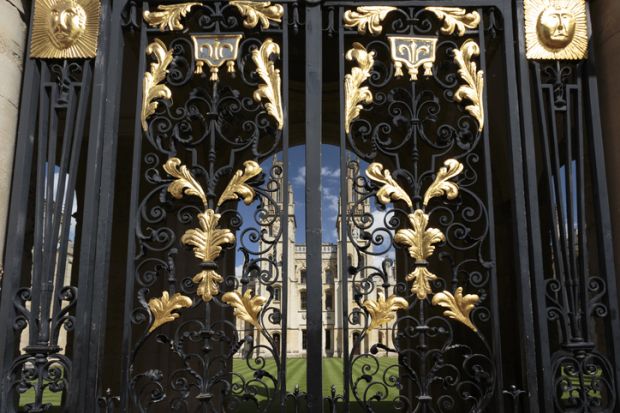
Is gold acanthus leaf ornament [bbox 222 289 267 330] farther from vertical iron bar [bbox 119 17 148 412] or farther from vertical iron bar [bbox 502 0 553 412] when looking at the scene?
vertical iron bar [bbox 502 0 553 412]

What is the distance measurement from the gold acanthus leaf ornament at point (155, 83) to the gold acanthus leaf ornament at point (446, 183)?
5.72 ft

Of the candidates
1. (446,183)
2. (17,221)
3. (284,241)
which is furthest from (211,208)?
(446,183)

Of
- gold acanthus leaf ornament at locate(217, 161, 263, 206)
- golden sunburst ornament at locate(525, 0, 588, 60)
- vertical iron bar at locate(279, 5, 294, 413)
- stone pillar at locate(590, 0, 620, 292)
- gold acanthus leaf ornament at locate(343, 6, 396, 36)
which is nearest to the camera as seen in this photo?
vertical iron bar at locate(279, 5, 294, 413)

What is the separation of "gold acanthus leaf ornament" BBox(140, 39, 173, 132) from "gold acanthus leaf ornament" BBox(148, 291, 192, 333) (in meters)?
1.07

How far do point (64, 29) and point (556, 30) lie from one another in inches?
120

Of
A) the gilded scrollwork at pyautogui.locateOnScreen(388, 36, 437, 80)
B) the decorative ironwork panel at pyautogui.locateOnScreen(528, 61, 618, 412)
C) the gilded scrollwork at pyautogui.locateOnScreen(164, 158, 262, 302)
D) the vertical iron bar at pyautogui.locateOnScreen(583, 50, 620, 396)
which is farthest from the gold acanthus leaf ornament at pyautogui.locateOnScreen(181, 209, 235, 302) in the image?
the vertical iron bar at pyautogui.locateOnScreen(583, 50, 620, 396)

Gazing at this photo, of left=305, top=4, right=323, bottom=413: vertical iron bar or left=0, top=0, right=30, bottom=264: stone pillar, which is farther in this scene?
left=0, top=0, right=30, bottom=264: stone pillar

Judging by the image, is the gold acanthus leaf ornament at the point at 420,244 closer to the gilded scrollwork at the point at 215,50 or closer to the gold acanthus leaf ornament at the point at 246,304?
the gold acanthus leaf ornament at the point at 246,304

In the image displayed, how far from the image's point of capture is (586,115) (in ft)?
12.8

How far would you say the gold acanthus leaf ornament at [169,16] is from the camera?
4.09 metres

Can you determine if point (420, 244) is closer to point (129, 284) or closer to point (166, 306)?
point (166, 306)

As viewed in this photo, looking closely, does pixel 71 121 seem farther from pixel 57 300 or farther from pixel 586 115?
pixel 586 115

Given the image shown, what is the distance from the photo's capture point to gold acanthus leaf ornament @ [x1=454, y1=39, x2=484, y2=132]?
396 cm

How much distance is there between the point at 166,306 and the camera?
3705 millimetres
